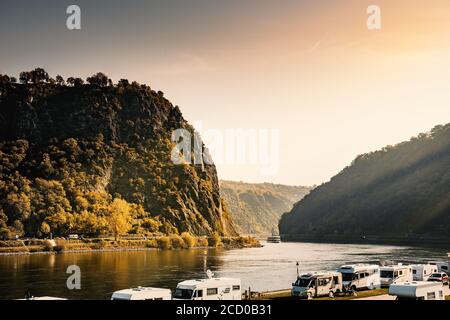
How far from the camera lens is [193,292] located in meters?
44.5

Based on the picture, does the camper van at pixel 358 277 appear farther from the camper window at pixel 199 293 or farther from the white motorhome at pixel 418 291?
the camper window at pixel 199 293

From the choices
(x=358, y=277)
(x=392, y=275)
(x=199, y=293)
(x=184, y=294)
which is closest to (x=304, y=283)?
(x=358, y=277)

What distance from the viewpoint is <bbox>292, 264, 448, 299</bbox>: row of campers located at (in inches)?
1997

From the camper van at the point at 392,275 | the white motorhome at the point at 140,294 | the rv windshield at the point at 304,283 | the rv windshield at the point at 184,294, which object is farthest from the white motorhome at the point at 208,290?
the camper van at the point at 392,275

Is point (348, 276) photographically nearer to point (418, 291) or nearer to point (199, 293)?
point (418, 291)

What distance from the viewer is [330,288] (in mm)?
52812

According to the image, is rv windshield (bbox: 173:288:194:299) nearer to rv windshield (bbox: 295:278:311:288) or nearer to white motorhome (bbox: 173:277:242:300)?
white motorhome (bbox: 173:277:242:300)

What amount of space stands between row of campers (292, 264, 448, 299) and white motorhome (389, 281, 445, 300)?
8.10 meters

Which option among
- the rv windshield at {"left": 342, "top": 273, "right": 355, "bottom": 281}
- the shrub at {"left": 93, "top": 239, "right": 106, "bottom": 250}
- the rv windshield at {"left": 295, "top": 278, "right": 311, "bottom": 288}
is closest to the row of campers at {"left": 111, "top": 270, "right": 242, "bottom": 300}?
the rv windshield at {"left": 295, "top": 278, "right": 311, "bottom": 288}

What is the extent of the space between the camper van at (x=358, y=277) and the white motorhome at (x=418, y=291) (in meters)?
13.5

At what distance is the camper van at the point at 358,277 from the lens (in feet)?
186

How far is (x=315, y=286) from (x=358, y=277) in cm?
854

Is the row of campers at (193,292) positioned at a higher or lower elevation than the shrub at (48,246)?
higher
